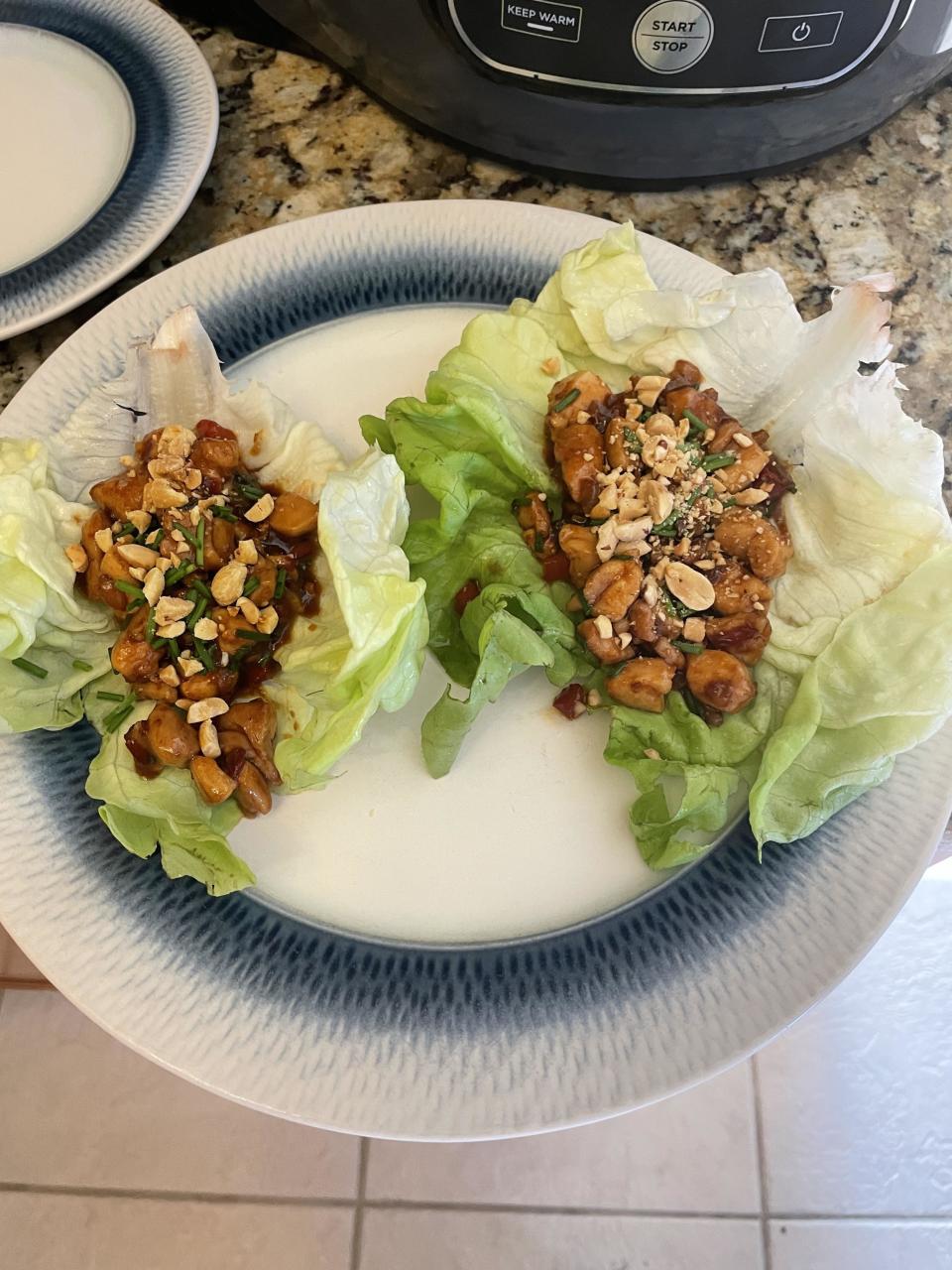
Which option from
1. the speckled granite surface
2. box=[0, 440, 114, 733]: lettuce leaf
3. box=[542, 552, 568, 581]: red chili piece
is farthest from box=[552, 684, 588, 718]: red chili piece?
the speckled granite surface

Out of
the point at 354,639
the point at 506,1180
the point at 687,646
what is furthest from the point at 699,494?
the point at 506,1180

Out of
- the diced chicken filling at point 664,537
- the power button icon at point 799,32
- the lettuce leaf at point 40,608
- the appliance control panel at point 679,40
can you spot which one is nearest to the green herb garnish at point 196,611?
the lettuce leaf at point 40,608

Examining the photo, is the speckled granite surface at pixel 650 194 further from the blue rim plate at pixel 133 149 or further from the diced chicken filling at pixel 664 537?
the diced chicken filling at pixel 664 537

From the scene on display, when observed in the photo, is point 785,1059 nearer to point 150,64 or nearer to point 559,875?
point 559,875

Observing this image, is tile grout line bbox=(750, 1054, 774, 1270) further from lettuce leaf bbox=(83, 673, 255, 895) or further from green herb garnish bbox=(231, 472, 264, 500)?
green herb garnish bbox=(231, 472, 264, 500)

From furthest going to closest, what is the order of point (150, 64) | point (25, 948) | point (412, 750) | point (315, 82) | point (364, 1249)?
point (364, 1249), point (315, 82), point (150, 64), point (412, 750), point (25, 948)

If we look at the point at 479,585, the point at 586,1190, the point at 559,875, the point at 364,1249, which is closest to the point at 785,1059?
the point at 586,1190

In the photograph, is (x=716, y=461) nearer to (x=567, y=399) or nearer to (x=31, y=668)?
(x=567, y=399)
